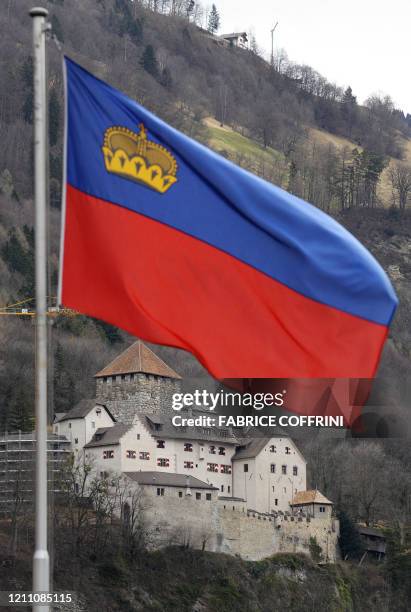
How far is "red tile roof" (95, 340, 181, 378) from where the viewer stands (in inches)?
4304

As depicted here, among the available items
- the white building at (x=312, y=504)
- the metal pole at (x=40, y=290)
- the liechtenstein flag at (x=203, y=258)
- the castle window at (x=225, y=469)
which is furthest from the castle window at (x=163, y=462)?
the metal pole at (x=40, y=290)

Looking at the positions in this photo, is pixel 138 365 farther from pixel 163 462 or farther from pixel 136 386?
pixel 163 462

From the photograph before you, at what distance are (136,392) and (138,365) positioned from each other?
2.63 metres

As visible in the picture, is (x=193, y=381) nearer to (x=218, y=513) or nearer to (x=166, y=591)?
(x=218, y=513)

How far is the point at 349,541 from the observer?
102 m

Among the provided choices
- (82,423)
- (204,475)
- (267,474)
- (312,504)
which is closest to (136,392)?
(82,423)

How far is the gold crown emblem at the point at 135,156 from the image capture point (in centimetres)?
1719

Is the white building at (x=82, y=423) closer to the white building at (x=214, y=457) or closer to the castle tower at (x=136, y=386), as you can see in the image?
the white building at (x=214, y=457)

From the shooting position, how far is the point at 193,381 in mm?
118500

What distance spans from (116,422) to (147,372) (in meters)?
8.51

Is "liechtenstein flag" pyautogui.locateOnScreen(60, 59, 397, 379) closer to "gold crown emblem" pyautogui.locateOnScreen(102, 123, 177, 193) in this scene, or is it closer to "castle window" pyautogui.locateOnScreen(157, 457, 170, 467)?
"gold crown emblem" pyautogui.locateOnScreen(102, 123, 177, 193)

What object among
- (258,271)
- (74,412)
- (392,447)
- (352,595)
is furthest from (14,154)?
(258,271)

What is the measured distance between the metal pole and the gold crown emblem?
1339mm

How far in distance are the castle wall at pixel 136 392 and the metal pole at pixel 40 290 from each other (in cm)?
8873
